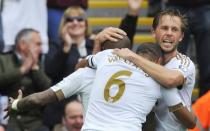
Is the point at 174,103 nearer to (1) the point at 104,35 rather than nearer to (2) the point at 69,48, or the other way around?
(1) the point at 104,35

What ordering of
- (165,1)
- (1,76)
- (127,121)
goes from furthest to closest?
(165,1) → (1,76) → (127,121)

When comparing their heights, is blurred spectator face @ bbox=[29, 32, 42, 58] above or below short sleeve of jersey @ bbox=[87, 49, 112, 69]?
below

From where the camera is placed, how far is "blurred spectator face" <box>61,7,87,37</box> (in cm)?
1048

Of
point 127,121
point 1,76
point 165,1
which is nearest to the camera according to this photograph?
point 127,121

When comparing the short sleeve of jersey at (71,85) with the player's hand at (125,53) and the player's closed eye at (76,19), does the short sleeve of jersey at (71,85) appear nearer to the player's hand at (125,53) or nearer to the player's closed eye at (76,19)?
the player's hand at (125,53)

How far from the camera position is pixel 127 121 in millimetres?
7047

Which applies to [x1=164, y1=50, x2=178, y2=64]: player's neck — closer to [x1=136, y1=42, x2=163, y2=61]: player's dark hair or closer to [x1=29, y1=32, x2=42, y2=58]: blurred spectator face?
[x1=136, y1=42, x2=163, y2=61]: player's dark hair

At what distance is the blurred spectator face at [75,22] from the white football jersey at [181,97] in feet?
10.4

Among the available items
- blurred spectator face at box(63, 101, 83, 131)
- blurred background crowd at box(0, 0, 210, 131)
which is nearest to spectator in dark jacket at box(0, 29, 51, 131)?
blurred background crowd at box(0, 0, 210, 131)

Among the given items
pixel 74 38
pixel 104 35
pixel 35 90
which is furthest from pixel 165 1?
pixel 104 35

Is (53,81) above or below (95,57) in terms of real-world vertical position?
below

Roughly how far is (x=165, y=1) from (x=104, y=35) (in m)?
3.87

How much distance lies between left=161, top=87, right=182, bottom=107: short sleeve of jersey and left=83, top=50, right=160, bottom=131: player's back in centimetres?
6

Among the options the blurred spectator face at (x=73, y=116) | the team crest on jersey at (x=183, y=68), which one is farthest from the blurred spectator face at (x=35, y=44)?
the team crest on jersey at (x=183, y=68)
